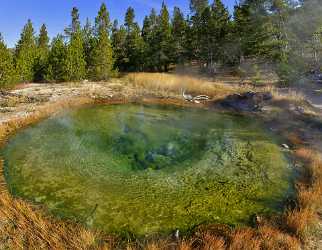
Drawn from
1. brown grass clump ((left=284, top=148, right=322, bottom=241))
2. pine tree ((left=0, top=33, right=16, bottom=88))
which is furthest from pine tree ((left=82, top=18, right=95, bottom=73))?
brown grass clump ((left=284, top=148, right=322, bottom=241))

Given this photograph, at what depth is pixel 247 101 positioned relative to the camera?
2667 cm

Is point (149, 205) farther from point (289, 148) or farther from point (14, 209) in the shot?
point (289, 148)

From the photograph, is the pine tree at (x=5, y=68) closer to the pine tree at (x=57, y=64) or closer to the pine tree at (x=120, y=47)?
the pine tree at (x=57, y=64)

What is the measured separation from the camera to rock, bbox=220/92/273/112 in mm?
25438

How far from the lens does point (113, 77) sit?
42.5 meters

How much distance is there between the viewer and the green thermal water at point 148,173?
973 centimetres

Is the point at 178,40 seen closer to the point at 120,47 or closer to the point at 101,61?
the point at 120,47

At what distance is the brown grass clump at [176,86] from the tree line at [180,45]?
5875mm

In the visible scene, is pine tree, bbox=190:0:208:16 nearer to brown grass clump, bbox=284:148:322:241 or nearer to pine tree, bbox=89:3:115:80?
pine tree, bbox=89:3:115:80

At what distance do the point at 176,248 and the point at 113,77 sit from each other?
122ft

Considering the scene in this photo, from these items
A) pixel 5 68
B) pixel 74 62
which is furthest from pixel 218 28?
pixel 5 68

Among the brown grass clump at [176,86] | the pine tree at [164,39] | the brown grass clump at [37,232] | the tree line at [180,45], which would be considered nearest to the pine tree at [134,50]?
the tree line at [180,45]

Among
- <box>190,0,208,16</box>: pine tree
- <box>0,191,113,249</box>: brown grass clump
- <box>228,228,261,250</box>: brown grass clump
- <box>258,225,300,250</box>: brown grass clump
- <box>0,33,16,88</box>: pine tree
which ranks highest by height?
<box>190,0,208,16</box>: pine tree

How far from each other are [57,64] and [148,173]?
93.3 ft
